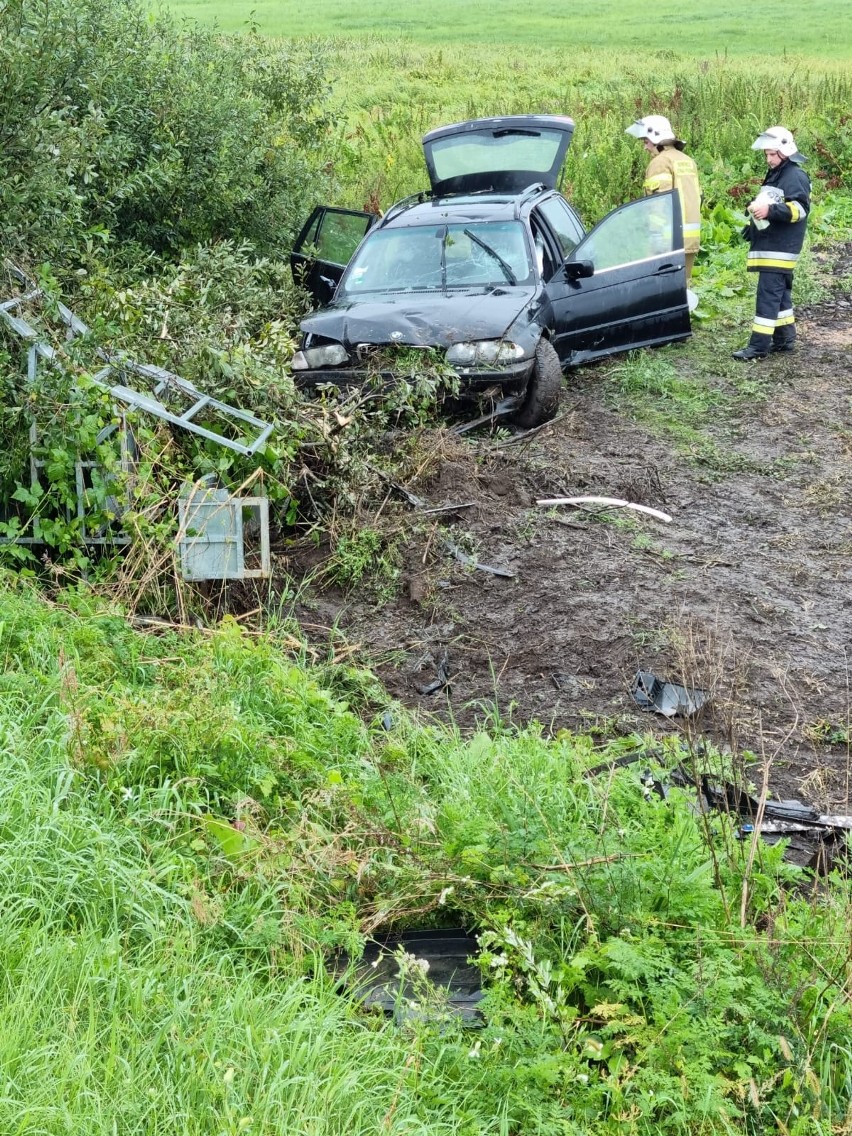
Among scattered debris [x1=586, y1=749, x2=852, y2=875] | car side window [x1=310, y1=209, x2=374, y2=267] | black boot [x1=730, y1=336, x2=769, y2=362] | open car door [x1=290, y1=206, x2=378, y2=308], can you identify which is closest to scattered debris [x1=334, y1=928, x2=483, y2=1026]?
scattered debris [x1=586, y1=749, x2=852, y2=875]

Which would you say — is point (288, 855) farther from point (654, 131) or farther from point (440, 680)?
point (654, 131)

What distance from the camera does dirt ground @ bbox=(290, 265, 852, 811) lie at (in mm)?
5004

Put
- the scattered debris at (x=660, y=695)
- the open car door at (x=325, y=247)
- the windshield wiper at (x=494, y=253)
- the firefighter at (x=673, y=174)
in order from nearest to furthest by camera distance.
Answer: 1. the scattered debris at (x=660, y=695)
2. the windshield wiper at (x=494, y=253)
3. the open car door at (x=325, y=247)
4. the firefighter at (x=673, y=174)

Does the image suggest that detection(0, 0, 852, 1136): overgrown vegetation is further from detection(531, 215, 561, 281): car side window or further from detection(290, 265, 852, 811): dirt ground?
detection(531, 215, 561, 281): car side window

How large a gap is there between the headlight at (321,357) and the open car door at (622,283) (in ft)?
6.27

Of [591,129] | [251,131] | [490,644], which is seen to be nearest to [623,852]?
[490,644]

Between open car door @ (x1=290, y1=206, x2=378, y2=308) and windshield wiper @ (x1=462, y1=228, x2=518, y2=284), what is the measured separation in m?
1.15

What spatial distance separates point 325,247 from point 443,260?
1597 mm

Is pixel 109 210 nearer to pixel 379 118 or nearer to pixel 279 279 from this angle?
pixel 279 279

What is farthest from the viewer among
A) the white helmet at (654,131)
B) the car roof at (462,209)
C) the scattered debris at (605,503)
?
the white helmet at (654,131)

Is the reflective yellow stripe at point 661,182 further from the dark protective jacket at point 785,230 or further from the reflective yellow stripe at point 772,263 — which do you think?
the reflective yellow stripe at point 772,263

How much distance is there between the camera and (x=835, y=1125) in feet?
9.29

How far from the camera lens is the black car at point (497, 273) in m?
8.07

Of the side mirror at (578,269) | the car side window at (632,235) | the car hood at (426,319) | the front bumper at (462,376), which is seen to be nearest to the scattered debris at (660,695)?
the front bumper at (462,376)
